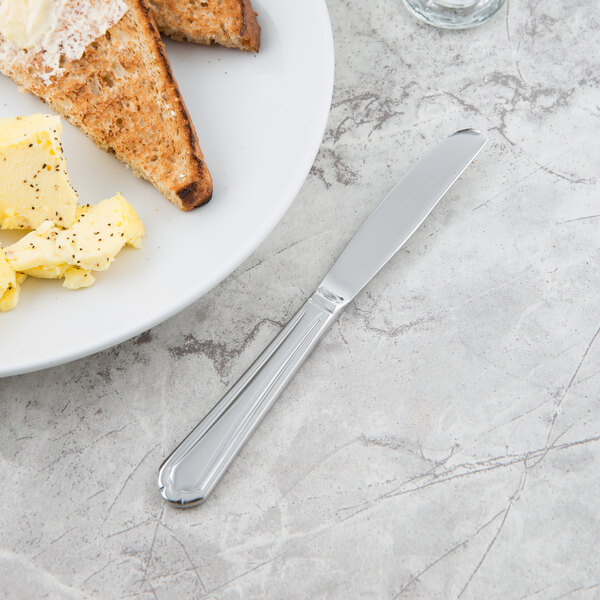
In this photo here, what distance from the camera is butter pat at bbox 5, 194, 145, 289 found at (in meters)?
1.71

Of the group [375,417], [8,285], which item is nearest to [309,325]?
[375,417]

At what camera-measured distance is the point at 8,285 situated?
1.71m

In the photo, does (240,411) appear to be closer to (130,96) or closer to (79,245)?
(79,245)

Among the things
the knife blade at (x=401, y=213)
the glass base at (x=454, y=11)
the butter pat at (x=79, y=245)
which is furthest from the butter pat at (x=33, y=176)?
the glass base at (x=454, y=11)

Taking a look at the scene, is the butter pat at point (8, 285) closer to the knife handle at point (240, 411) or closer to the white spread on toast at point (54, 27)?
the knife handle at point (240, 411)

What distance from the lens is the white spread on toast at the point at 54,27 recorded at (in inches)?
78.4

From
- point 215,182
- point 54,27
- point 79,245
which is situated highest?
point 54,27

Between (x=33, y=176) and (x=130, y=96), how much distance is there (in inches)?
15.8

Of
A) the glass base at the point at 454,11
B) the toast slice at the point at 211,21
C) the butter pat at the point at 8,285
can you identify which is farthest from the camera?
the glass base at the point at 454,11

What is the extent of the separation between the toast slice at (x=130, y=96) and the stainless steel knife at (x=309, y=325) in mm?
473

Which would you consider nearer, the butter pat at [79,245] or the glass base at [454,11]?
the butter pat at [79,245]

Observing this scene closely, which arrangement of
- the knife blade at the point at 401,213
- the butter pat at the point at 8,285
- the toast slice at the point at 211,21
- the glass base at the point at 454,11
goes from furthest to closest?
the glass base at the point at 454,11 < the toast slice at the point at 211,21 < the knife blade at the point at 401,213 < the butter pat at the point at 8,285

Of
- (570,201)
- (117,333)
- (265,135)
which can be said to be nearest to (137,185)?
(265,135)

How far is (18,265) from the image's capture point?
1.70m
